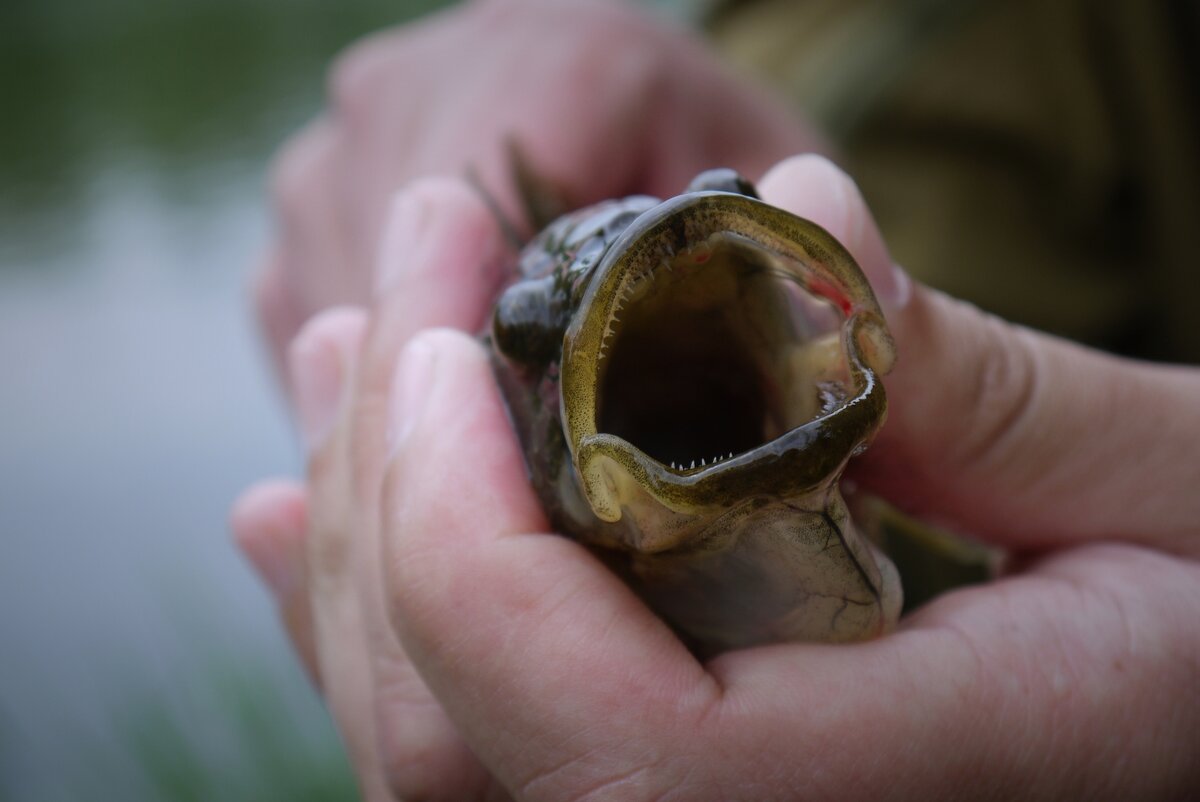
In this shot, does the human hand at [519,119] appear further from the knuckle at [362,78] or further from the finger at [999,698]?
the finger at [999,698]

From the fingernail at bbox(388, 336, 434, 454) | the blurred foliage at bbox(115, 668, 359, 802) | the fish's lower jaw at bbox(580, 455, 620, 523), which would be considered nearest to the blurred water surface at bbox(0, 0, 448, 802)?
the blurred foliage at bbox(115, 668, 359, 802)

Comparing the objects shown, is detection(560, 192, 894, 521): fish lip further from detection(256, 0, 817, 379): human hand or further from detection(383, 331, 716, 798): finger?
detection(256, 0, 817, 379): human hand

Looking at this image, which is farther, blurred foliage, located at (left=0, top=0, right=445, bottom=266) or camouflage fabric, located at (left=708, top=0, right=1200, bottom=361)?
blurred foliage, located at (left=0, top=0, right=445, bottom=266)

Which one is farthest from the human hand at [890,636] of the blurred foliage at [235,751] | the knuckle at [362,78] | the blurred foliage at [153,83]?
the blurred foliage at [153,83]

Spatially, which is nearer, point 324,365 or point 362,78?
point 324,365

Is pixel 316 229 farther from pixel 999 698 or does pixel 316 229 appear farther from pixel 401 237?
pixel 999 698


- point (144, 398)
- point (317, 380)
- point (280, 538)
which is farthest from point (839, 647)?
point (144, 398)
